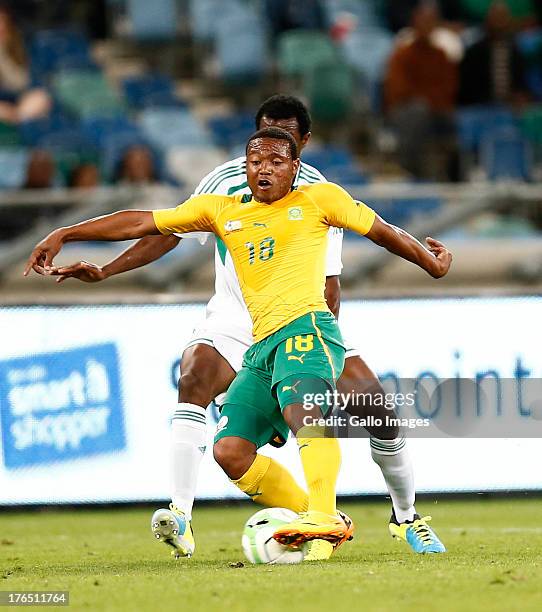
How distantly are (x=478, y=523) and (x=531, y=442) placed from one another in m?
1.15

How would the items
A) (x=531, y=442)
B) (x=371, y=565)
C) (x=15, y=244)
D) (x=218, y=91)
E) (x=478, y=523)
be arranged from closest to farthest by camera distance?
(x=371, y=565)
(x=478, y=523)
(x=531, y=442)
(x=15, y=244)
(x=218, y=91)

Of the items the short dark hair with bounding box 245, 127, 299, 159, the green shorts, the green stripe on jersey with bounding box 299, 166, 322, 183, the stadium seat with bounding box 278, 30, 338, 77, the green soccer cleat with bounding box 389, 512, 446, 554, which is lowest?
the green soccer cleat with bounding box 389, 512, 446, 554

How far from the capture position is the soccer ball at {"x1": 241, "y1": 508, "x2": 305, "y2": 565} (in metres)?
6.64

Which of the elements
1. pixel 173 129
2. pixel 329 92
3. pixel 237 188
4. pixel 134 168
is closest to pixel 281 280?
pixel 237 188

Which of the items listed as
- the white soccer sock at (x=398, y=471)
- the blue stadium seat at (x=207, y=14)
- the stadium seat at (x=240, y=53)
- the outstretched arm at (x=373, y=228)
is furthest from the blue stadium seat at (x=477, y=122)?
the outstretched arm at (x=373, y=228)

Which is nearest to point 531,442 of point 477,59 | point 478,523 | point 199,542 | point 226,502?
point 478,523

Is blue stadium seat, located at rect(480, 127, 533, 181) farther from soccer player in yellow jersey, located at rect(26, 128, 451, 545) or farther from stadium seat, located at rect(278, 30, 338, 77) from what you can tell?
soccer player in yellow jersey, located at rect(26, 128, 451, 545)

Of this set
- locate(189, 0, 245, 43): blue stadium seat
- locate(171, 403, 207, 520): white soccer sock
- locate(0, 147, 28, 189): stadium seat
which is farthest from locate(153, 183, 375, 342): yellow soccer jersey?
locate(189, 0, 245, 43): blue stadium seat

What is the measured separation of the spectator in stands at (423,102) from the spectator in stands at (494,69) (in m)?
0.19

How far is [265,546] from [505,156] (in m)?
8.64

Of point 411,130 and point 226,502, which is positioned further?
point 411,130

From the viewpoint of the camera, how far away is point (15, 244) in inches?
474

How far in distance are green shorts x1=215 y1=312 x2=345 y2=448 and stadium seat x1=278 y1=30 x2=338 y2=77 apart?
10.0 meters

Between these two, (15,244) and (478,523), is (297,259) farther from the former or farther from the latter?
(15,244)
